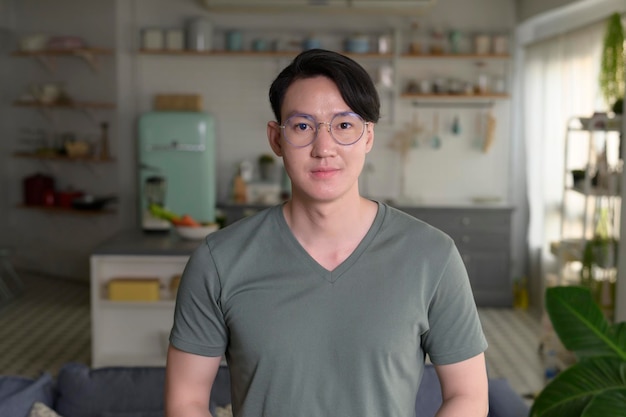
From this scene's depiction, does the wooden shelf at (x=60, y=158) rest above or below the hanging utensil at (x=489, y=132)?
below

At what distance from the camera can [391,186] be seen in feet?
26.3

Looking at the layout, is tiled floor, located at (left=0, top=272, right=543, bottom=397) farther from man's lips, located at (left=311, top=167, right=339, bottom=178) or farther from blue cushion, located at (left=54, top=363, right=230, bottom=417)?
man's lips, located at (left=311, top=167, right=339, bottom=178)

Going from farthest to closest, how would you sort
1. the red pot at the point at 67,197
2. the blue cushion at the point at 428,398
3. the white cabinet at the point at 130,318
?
the red pot at the point at 67,197
the white cabinet at the point at 130,318
the blue cushion at the point at 428,398

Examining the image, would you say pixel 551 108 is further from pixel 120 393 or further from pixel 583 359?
pixel 120 393

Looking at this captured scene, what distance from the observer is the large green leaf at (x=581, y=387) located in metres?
3.27

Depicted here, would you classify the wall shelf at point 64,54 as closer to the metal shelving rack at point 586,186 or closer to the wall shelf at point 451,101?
the wall shelf at point 451,101

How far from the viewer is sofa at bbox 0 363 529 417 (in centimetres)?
292

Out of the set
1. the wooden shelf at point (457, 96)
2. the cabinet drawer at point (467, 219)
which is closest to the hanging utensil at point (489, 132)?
the wooden shelf at point (457, 96)

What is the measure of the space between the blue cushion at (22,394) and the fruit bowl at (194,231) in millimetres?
2370

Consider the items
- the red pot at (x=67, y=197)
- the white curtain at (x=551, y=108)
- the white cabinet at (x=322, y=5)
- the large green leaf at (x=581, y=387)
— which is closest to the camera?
the large green leaf at (x=581, y=387)

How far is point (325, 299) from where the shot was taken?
5.27ft

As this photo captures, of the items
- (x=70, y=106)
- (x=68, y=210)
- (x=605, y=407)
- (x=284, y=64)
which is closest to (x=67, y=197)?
(x=68, y=210)

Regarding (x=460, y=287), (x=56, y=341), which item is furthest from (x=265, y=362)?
→ (x=56, y=341)

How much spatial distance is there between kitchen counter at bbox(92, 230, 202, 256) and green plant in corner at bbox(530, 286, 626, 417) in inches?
93.5
